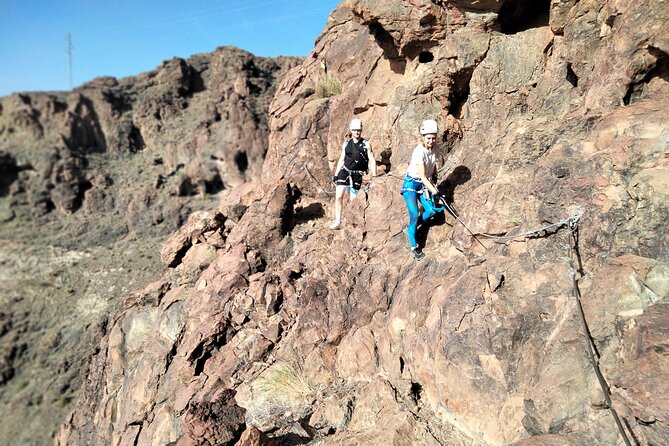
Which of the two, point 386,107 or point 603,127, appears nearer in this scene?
point 603,127

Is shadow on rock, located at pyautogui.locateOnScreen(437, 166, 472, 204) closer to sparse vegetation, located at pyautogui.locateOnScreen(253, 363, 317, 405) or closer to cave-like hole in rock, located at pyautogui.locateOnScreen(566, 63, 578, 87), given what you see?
cave-like hole in rock, located at pyautogui.locateOnScreen(566, 63, 578, 87)

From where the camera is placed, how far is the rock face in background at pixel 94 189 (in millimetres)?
19531

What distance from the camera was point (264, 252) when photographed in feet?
27.6

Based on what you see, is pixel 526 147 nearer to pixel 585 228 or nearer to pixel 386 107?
pixel 585 228

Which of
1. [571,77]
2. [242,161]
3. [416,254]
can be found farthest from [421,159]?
[242,161]

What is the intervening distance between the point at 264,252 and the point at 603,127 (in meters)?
6.02

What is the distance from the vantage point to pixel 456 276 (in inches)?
194

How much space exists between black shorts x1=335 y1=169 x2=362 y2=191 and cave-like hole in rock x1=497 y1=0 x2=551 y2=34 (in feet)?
10.9

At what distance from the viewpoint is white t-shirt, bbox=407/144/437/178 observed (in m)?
5.33

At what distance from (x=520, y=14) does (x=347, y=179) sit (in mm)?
3896

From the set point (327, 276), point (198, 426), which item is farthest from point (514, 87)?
point (198, 426)

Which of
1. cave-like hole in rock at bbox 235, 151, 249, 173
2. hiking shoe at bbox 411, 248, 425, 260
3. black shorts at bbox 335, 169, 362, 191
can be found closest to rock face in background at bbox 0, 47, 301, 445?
cave-like hole in rock at bbox 235, 151, 249, 173

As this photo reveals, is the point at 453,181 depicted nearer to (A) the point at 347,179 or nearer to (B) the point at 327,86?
(A) the point at 347,179

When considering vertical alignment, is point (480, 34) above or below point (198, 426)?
above
